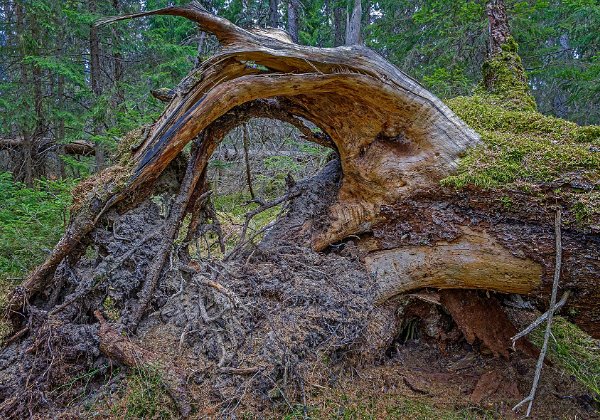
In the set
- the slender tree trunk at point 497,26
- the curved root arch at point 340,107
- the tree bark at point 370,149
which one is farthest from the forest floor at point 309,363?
the slender tree trunk at point 497,26

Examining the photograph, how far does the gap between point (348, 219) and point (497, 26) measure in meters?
2.77

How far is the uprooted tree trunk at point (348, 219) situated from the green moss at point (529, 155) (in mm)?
118

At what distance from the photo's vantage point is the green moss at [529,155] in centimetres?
232

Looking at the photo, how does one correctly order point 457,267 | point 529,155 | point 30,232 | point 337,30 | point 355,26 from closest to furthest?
point 529,155 < point 457,267 < point 30,232 < point 355,26 < point 337,30

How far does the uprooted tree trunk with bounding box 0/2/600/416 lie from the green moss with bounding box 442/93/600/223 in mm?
118

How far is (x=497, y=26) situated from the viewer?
3.88 m

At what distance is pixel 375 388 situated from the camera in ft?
8.22

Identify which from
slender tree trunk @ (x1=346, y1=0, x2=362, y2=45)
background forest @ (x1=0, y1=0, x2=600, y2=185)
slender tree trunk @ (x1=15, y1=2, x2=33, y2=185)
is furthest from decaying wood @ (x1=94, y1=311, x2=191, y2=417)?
slender tree trunk @ (x1=346, y1=0, x2=362, y2=45)

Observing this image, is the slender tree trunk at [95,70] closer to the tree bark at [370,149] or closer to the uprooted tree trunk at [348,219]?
the uprooted tree trunk at [348,219]

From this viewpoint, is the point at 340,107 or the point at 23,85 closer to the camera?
the point at 340,107

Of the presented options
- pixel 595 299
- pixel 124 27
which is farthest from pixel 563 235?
pixel 124 27

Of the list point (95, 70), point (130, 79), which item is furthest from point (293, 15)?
point (95, 70)

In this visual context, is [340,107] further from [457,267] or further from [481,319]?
[481,319]

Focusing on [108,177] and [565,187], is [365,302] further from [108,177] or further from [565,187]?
[108,177]
